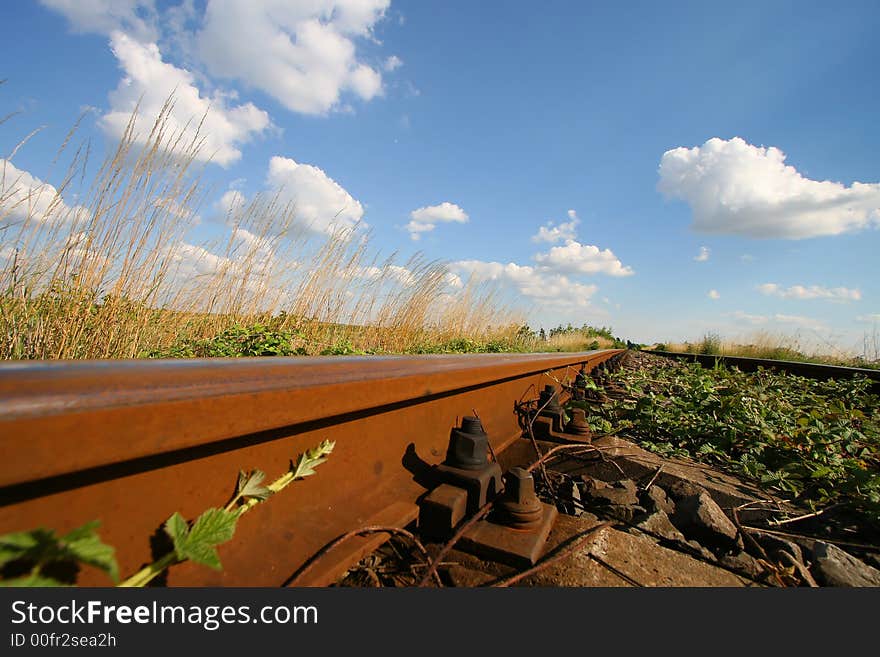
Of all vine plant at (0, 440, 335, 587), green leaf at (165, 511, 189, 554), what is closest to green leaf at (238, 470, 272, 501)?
vine plant at (0, 440, 335, 587)

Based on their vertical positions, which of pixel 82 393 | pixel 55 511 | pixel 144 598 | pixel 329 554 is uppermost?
pixel 82 393

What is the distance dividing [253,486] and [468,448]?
70cm

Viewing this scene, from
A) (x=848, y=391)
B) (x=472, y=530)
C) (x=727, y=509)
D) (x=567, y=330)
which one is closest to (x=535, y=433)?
(x=727, y=509)

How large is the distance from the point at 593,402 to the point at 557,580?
277 centimetres

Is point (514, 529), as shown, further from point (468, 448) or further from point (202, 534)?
point (202, 534)

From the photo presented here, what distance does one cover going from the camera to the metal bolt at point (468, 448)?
1363mm

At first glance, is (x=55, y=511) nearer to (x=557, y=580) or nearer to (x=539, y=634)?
(x=539, y=634)

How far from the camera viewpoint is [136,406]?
535 millimetres

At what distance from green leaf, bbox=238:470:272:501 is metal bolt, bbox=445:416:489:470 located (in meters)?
0.67

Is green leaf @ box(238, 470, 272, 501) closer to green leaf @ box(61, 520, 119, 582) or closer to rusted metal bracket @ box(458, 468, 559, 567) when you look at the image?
green leaf @ box(61, 520, 119, 582)

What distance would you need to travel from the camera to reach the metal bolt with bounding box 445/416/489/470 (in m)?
1.36

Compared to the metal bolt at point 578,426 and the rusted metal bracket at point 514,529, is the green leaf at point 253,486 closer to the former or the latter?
the rusted metal bracket at point 514,529

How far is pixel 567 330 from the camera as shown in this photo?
2008 centimetres

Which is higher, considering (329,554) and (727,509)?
(329,554)
